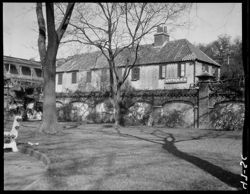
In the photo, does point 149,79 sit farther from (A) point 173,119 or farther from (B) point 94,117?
(A) point 173,119

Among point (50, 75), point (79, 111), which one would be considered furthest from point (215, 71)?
point (50, 75)

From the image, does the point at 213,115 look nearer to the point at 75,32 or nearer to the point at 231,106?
the point at 231,106

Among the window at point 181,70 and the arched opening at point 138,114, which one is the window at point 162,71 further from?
the arched opening at point 138,114

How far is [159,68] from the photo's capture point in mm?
33219

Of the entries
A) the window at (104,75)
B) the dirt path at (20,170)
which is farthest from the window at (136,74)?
the dirt path at (20,170)

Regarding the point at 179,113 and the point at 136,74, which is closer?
the point at 179,113

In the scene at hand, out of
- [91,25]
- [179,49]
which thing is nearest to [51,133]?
[91,25]

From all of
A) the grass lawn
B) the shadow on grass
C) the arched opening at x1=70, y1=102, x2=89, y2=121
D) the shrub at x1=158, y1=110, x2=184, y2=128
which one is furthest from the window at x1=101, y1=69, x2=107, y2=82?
the shadow on grass

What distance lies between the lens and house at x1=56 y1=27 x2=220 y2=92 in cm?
3145

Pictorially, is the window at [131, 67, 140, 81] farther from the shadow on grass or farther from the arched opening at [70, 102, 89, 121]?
the shadow on grass

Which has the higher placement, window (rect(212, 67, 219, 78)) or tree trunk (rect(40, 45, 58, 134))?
window (rect(212, 67, 219, 78))

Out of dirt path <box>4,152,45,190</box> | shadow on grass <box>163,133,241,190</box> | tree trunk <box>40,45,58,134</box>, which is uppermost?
tree trunk <box>40,45,58,134</box>

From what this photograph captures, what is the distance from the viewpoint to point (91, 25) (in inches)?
989

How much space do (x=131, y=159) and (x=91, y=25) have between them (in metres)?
18.4
